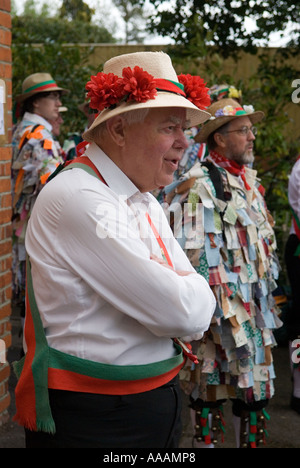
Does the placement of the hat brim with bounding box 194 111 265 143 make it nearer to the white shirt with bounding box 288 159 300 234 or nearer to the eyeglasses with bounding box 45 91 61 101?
the white shirt with bounding box 288 159 300 234

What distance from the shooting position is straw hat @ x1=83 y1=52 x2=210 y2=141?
1.99 metres

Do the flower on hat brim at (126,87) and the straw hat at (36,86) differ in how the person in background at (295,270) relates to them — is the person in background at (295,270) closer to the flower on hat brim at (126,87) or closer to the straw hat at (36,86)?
the straw hat at (36,86)

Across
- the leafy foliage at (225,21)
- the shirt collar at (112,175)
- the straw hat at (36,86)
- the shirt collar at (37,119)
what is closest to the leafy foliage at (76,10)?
the leafy foliage at (225,21)

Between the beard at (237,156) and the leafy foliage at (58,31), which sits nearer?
the beard at (237,156)

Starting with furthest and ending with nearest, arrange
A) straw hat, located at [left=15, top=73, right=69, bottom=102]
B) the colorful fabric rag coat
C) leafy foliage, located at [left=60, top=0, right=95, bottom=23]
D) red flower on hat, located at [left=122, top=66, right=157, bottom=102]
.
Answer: leafy foliage, located at [left=60, top=0, right=95, bottom=23] → straw hat, located at [left=15, top=73, right=69, bottom=102] → the colorful fabric rag coat → red flower on hat, located at [left=122, top=66, right=157, bottom=102]

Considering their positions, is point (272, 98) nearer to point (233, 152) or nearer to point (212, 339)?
point (233, 152)

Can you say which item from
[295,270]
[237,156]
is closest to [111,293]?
[237,156]

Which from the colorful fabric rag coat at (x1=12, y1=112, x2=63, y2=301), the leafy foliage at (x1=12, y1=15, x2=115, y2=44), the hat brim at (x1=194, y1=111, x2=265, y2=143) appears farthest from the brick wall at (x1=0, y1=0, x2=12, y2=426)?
the leafy foliage at (x1=12, y1=15, x2=115, y2=44)

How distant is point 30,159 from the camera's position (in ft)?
16.0

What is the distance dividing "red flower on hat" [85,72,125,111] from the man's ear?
6 cm

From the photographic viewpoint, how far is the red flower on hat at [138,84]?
6.41ft

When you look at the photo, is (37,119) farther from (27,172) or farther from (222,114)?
(222,114)

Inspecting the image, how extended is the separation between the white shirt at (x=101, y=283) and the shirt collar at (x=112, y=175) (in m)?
0.01
